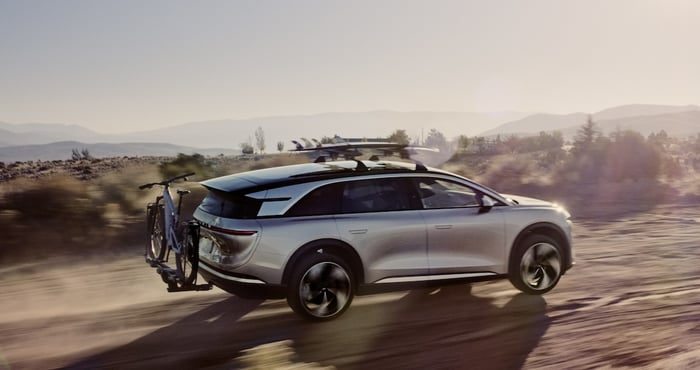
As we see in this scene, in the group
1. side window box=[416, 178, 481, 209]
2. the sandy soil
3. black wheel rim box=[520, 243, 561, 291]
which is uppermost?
side window box=[416, 178, 481, 209]

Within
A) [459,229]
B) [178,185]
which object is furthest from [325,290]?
[178,185]

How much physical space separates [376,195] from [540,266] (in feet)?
7.05

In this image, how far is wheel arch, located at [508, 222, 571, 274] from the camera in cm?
721

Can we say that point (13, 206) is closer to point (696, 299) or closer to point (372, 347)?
point (372, 347)

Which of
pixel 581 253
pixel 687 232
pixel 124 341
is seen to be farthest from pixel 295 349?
pixel 687 232

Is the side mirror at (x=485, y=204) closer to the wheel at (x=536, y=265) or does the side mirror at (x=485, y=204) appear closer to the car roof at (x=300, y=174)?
the wheel at (x=536, y=265)

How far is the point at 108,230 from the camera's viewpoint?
10.6m

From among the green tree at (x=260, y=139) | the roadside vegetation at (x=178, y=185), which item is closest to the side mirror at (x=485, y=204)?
the roadside vegetation at (x=178, y=185)

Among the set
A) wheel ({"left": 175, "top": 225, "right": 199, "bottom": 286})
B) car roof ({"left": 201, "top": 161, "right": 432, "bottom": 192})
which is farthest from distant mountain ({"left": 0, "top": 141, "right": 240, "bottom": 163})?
wheel ({"left": 175, "top": 225, "right": 199, "bottom": 286})

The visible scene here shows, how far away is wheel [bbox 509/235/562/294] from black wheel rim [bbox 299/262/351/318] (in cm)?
204

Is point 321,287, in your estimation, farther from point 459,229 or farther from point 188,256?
point 459,229

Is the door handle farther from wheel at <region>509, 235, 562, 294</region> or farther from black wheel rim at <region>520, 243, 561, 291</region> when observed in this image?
black wheel rim at <region>520, 243, 561, 291</region>

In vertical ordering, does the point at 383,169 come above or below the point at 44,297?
above

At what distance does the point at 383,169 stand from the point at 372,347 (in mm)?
1932
